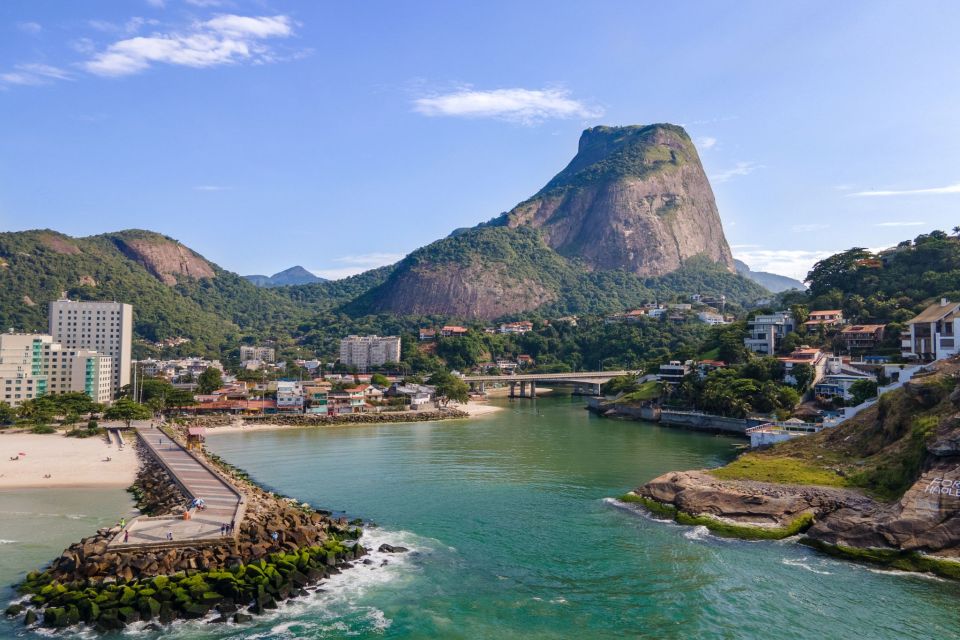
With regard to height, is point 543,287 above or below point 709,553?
above

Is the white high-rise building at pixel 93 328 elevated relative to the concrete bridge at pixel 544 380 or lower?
elevated

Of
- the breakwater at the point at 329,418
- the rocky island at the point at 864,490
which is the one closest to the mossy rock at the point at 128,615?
the rocky island at the point at 864,490

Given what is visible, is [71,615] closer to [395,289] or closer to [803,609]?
[803,609]

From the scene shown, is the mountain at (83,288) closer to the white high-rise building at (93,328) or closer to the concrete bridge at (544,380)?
the white high-rise building at (93,328)

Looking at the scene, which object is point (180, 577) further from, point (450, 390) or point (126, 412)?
point (450, 390)

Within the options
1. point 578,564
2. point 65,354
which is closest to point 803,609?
point 578,564

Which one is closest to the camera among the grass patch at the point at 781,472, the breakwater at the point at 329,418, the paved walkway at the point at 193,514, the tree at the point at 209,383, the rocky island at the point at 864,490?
the paved walkway at the point at 193,514
